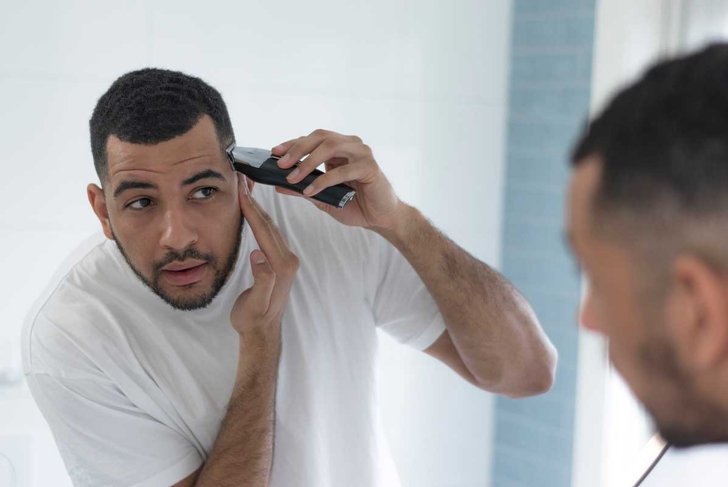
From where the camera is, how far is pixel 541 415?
9.66 feet

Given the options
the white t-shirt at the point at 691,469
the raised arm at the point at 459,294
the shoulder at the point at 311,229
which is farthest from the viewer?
the shoulder at the point at 311,229

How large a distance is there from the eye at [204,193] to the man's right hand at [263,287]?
0.05 metres

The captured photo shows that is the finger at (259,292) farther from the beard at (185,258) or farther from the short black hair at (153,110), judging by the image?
the short black hair at (153,110)

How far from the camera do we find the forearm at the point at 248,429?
1.53 metres

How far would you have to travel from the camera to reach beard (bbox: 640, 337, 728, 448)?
738 mm

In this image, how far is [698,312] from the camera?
0.69 metres

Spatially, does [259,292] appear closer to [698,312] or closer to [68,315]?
[68,315]

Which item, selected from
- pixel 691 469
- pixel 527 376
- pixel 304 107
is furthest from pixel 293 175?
pixel 304 107

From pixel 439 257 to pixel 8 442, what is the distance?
1136mm

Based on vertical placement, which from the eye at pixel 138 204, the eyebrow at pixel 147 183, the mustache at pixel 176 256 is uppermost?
the eyebrow at pixel 147 183

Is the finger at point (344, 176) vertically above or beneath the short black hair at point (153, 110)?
beneath

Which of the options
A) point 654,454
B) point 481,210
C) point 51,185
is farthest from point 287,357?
point 481,210

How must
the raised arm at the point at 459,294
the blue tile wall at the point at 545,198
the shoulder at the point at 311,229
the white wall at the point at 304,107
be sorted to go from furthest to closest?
the blue tile wall at the point at 545,198 < the white wall at the point at 304,107 < the shoulder at the point at 311,229 < the raised arm at the point at 459,294

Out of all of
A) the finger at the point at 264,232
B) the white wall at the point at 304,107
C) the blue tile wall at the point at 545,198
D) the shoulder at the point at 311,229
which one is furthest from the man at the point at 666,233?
the blue tile wall at the point at 545,198
